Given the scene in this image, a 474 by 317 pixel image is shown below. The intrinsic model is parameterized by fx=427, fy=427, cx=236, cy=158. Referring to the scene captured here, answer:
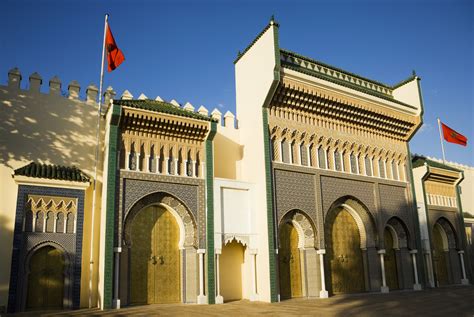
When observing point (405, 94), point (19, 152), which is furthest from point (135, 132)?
point (405, 94)

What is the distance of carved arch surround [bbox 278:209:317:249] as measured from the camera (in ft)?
49.5

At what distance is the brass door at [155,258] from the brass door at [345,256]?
587 centimetres

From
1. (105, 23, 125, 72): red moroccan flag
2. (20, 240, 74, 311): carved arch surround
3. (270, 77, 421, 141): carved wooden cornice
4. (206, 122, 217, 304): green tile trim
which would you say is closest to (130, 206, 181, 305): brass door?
(206, 122, 217, 304): green tile trim

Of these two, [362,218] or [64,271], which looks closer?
[64,271]

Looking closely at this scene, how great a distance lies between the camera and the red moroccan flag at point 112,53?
44.0 ft

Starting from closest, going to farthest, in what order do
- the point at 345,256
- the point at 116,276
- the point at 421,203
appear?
the point at 116,276 < the point at 345,256 < the point at 421,203

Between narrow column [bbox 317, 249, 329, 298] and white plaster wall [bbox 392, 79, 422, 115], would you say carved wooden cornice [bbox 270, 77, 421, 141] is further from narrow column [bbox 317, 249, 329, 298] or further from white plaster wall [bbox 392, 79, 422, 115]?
narrow column [bbox 317, 249, 329, 298]

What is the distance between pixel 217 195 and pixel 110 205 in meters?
3.52

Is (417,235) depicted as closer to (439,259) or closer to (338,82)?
(439,259)

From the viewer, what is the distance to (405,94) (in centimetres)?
2000

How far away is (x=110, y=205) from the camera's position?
40.4ft

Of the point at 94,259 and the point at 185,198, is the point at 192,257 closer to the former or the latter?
the point at 185,198

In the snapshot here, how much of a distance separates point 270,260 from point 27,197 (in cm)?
752

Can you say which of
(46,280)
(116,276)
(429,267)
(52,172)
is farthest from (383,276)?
(52,172)
